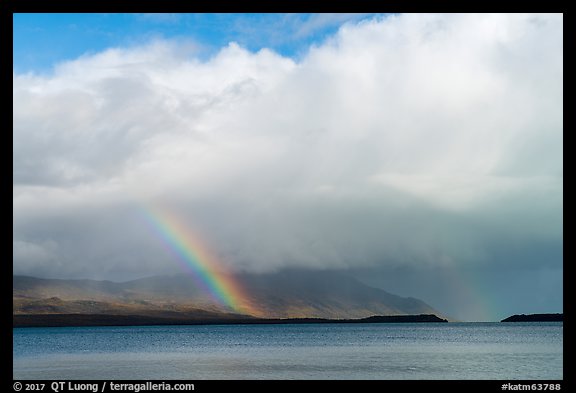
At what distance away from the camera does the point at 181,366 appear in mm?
57188

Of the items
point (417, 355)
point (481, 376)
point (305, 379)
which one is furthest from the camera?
point (417, 355)
